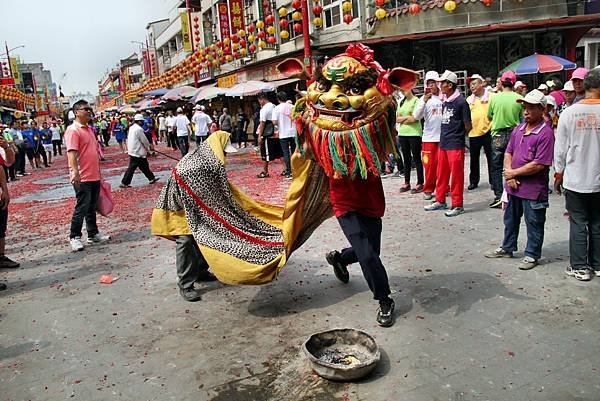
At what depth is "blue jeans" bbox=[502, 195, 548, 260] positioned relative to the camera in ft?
15.6

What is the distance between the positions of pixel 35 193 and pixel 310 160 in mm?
10797

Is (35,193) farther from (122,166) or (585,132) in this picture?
(585,132)

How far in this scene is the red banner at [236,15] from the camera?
24.4 metres

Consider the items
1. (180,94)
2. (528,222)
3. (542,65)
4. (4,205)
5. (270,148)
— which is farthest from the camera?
(180,94)

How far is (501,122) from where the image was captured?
7211mm

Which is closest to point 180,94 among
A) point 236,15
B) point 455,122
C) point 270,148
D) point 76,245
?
point 236,15

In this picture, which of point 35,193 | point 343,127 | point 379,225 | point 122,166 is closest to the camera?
point 343,127

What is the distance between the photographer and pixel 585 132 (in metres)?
4.28

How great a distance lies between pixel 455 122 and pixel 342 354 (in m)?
4.23

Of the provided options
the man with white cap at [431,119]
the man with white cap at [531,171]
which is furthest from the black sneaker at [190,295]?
the man with white cap at [431,119]

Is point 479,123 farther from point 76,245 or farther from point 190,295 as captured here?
point 76,245

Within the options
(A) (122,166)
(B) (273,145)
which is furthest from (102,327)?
(A) (122,166)

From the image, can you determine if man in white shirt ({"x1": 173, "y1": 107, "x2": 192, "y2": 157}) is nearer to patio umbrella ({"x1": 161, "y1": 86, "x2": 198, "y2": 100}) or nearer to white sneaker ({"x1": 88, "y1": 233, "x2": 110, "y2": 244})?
patio umbrella ({"x1": 161, "y1": 86, "x2": 198, "y2": 100})

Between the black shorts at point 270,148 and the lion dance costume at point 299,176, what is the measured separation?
660 centimetres
